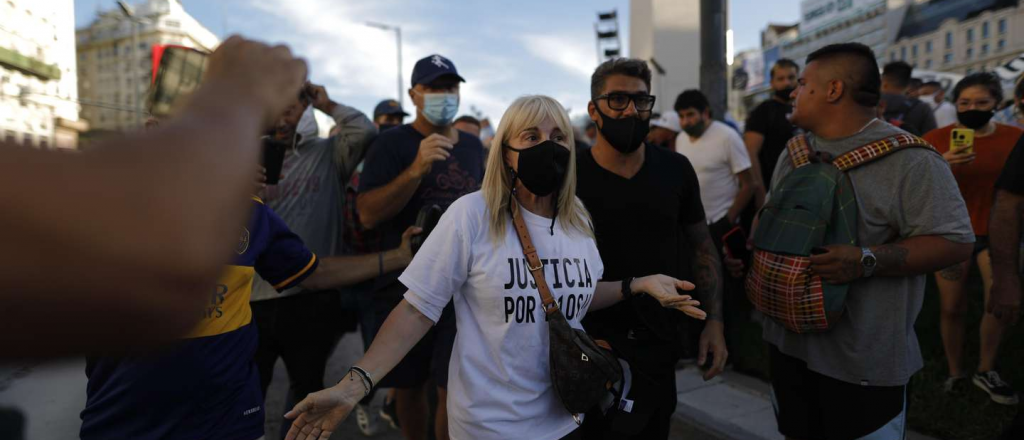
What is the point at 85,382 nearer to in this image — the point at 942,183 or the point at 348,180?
the point at 348,180

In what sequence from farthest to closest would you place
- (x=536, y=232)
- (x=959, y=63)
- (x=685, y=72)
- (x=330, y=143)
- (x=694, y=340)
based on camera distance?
(x=959, y=63)
(x=685, y=72)
(x=330, y=143)
(x=694, y=340)
(x=536, y=232)

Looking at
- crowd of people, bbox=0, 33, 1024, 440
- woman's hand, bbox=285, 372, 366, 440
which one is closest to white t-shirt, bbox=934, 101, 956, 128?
crowd of people, bbox=0, 33, 1024, 440

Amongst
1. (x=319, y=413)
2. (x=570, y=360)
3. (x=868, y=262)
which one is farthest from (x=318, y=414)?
(x=868, y=262)

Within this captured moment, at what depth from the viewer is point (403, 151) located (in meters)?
3.40

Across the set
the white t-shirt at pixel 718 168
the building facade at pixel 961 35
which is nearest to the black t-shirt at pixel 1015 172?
the white t-shirt at pixel 718 168

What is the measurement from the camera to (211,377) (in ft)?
6.54

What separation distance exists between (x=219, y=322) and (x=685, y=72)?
27.2 meters

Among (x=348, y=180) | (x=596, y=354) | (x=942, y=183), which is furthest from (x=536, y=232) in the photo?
(x=348, y=180)

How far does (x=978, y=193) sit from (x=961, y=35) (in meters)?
73.9

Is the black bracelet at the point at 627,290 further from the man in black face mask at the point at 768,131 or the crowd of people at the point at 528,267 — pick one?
the man in black face mask at the point at 768,131

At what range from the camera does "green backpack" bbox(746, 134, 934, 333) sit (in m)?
2.41

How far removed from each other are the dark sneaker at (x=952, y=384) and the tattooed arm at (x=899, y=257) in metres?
2.55

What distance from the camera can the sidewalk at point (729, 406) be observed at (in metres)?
4.12

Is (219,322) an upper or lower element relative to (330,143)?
lower
